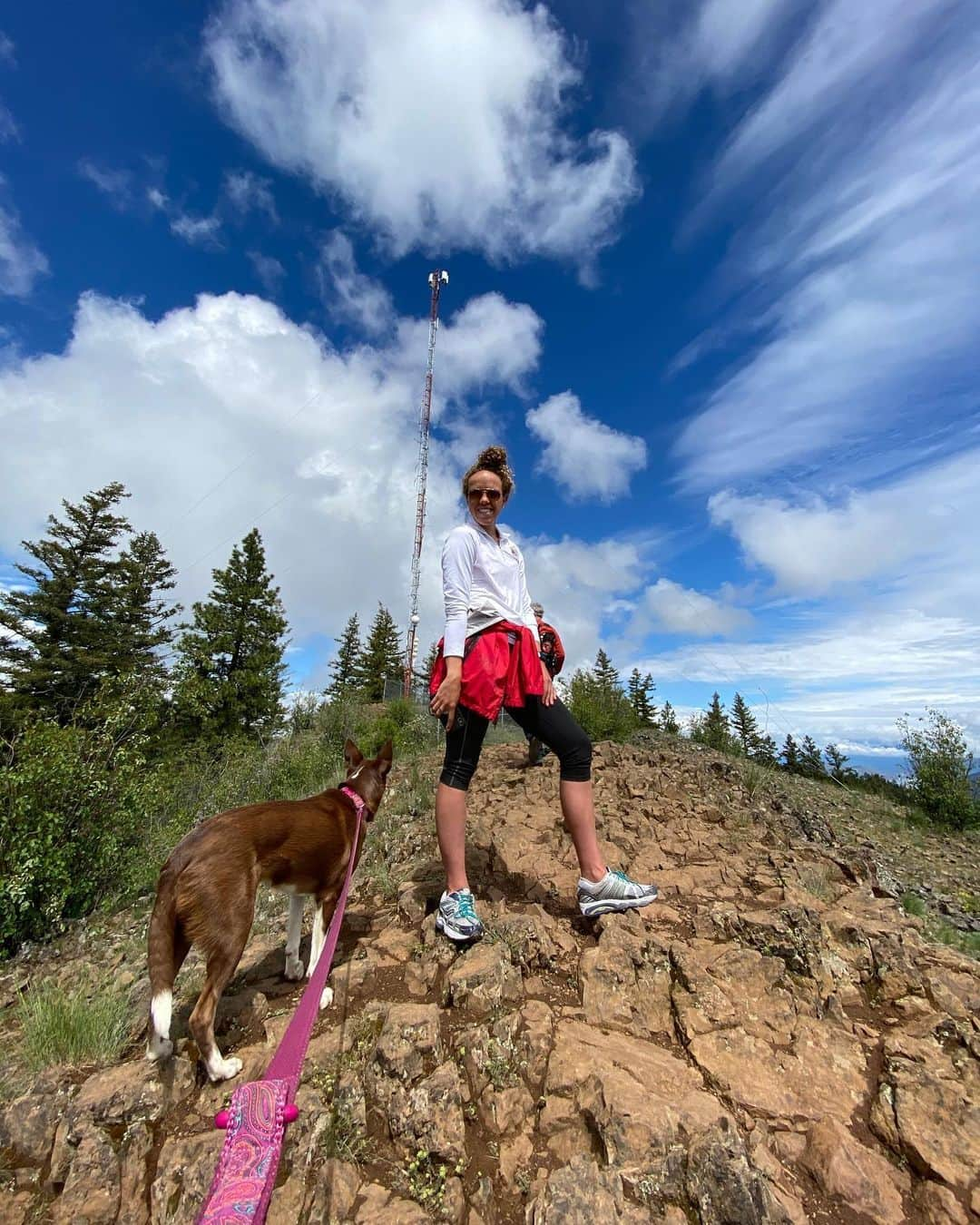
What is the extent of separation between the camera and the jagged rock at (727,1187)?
1.37m

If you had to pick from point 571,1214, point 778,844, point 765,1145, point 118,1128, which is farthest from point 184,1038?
point 778,844

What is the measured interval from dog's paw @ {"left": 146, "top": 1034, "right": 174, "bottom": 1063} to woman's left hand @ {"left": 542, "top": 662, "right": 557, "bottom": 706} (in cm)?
208

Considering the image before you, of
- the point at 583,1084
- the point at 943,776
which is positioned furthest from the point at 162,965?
the point at 943,776

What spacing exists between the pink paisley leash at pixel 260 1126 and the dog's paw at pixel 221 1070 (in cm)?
35

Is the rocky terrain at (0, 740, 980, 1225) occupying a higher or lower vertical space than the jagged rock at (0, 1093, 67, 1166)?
higher

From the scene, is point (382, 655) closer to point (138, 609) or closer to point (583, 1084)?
point (138, 609)

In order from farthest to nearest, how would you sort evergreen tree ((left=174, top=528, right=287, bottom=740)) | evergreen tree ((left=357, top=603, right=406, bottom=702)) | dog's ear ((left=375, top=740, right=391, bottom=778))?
1. evergreen tree ((left=357, top=603, right=406, bottom=702))
2. evergreen tree ((left=174, top=528, right=287, bottom=740))
3. dog's ear ((left=375, top=740, right=391, bottom=778))

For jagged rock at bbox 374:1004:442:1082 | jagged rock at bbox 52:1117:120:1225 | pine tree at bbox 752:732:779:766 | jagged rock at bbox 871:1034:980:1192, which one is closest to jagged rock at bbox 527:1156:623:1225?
jagged rock at bbox 374:1004:442:1082

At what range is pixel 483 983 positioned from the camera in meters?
2.26

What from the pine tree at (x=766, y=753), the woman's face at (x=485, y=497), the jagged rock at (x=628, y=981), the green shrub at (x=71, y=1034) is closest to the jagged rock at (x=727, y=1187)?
the jagged rock at (x=628, y=981)

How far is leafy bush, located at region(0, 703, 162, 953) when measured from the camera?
478 centimetres

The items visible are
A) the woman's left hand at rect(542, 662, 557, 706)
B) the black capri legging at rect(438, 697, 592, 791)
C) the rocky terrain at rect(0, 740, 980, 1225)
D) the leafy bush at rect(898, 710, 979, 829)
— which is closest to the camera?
the rocky terrain at rect(0, 740, 980, 1225)

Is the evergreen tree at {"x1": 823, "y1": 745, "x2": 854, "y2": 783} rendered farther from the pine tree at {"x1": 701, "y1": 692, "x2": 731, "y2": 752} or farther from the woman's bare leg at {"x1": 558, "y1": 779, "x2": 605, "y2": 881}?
the woman's bare leg at {"x1": 558, "y1": 779, "x2": 605, "y2": 881}

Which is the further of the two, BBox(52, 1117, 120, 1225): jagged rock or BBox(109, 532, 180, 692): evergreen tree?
BBox(109, 532, 180, 692): evergreen tree
